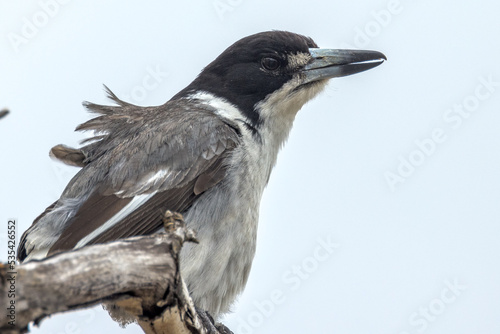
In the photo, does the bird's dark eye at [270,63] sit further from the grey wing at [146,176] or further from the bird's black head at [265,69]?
the grey wing at [146,176]

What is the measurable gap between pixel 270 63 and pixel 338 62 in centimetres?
48

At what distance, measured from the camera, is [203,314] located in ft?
11.5

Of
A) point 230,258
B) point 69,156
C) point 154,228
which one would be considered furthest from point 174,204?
point 69,156

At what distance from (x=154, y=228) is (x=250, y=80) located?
47.9 inches

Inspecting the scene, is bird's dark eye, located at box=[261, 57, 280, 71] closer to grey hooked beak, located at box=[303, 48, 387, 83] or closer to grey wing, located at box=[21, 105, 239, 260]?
grey hooked beak, located at box=[303, 48, 387, 83]

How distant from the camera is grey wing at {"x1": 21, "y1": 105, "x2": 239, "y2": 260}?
11.9ft

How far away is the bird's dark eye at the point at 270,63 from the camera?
440cm

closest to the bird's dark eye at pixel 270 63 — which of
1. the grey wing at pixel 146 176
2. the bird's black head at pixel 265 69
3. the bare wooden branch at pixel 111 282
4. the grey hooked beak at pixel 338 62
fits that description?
the bird's black head at pixel 265 69

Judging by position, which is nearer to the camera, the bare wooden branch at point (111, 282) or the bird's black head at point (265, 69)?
the bare wooden branch at point (111, 282)

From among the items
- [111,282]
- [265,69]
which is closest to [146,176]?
[265,69]

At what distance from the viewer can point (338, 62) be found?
4.59m

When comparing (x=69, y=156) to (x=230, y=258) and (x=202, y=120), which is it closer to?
(x=202, y=120)

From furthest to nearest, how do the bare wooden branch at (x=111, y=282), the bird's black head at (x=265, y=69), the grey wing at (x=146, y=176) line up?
the bird's black head at (x=265, y=69) < the grey wing at (x=146, y=176) < the bare wooden branch at (x=111, y=282)

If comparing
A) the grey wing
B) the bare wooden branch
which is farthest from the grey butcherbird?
the bare wooden branch
